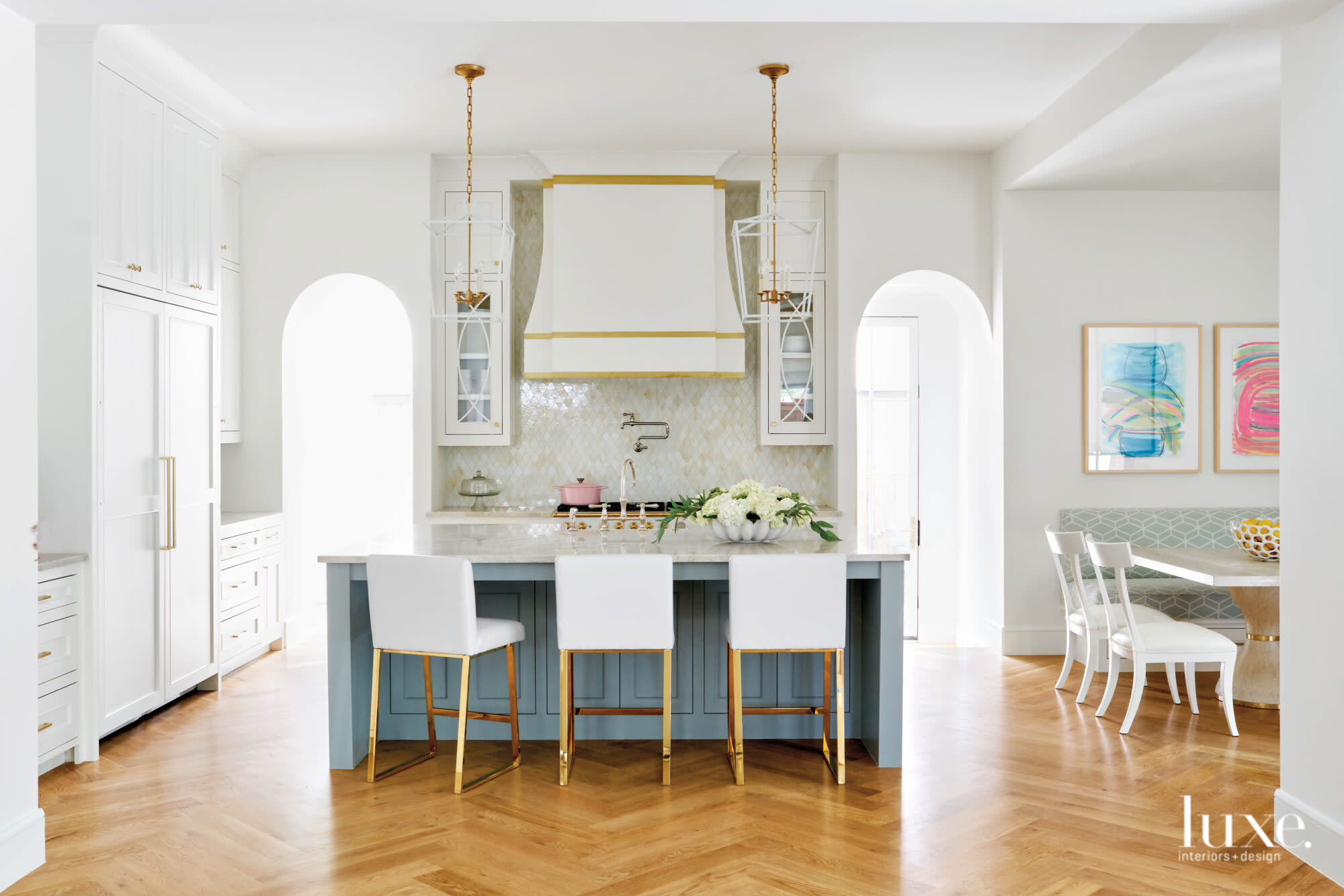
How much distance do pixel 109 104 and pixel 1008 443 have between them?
4.87 m

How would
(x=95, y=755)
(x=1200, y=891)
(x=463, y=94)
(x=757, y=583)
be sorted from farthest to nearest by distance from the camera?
(x=463, y=94) → (x=95, y=755) → (x=757, y=583) → (x=1200, y=891)

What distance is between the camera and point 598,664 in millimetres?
3889

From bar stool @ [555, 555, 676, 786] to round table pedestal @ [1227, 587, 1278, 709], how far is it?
9.58 ft

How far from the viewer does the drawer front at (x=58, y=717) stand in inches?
137

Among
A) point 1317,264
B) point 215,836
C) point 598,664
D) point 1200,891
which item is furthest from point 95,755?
point 1317,264

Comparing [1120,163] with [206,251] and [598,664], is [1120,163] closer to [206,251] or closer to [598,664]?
[598,664]

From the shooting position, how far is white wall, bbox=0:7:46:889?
9.03ft


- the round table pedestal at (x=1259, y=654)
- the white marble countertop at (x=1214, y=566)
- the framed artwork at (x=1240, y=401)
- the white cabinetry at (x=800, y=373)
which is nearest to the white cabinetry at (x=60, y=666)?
the white cabinetry at (x=800, y=373)

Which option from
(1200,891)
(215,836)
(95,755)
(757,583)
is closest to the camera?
(1200,891)

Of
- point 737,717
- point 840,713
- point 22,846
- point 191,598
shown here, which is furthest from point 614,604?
point 191,598

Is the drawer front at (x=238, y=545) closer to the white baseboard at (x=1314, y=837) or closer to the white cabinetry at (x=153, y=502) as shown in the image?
the white cabinetry at (x=153, y=502)

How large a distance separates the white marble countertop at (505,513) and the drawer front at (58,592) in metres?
2.06

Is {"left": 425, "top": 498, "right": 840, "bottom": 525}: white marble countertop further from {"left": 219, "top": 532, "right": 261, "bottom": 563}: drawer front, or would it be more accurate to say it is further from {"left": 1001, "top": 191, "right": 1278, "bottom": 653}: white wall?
{"left": 1001, "top": 191, "right": 1278, "bottom": 653}: white wall

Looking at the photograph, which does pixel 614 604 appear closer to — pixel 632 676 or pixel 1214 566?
pixel 632 676
